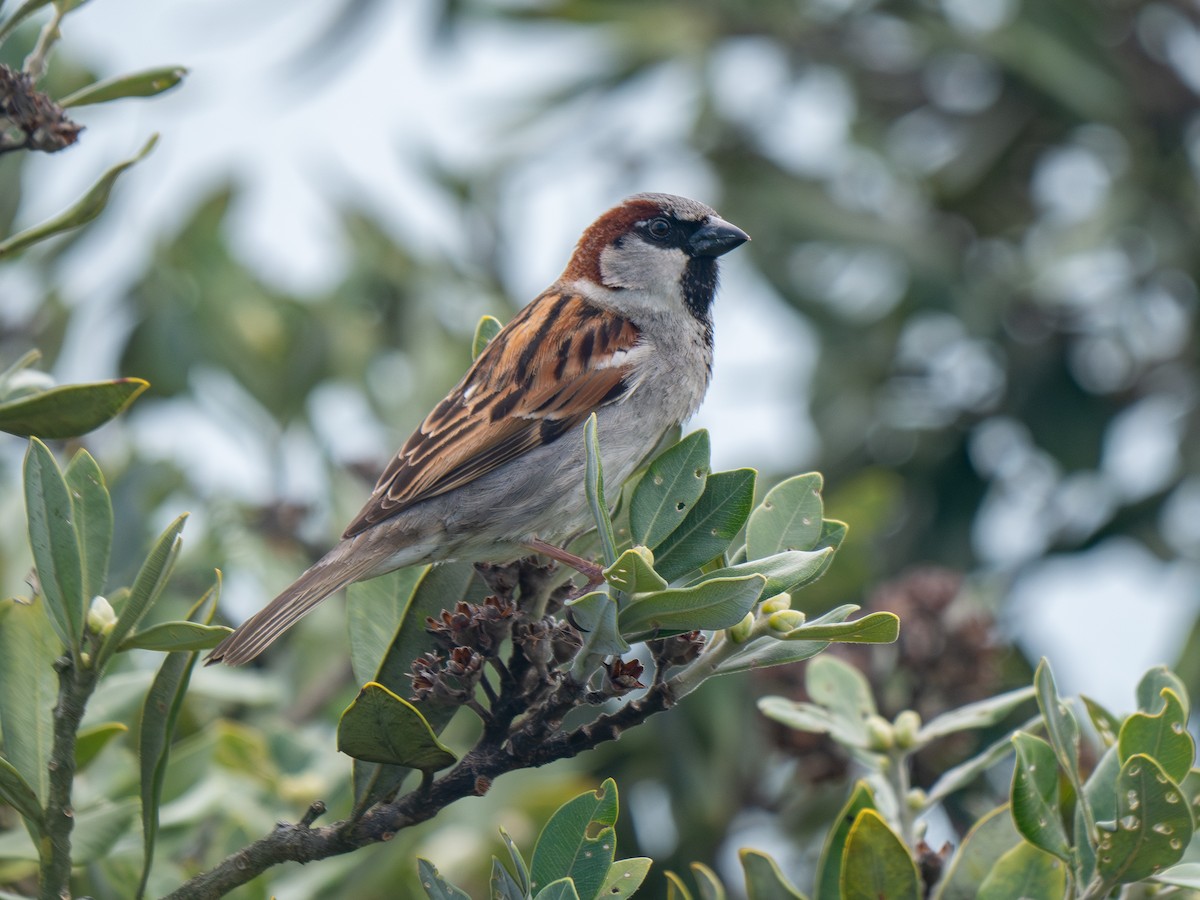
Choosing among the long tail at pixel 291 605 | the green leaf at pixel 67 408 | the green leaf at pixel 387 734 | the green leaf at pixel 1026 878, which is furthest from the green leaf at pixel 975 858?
the green leaf at pixel 67 408

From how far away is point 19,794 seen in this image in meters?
1.41

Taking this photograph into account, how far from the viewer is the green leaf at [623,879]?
1399mm

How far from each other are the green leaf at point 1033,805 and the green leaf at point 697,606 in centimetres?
37

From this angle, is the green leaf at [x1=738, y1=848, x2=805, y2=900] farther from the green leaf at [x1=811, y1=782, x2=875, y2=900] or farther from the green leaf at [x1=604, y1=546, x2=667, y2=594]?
the green leaf at [x1=604, y1=546, x2=667, y2=594]

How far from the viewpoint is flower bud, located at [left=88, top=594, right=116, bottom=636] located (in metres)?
1.37

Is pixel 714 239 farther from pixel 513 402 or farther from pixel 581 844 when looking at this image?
pixel 581 844

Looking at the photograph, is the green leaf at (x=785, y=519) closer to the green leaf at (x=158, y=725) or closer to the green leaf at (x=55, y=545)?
the green leaf at (x=158, y=725)

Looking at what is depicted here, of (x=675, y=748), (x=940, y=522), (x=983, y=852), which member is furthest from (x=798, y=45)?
(x=983, y=852)

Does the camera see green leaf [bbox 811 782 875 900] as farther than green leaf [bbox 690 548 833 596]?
Yes

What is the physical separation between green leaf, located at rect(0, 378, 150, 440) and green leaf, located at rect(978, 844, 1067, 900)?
3.57ft

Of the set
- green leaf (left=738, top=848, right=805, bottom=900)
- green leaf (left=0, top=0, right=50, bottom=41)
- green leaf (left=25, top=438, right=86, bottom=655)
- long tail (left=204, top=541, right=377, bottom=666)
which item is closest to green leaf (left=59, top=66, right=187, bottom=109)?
green leaf (left=0, top=0, right=50, bottom=41)

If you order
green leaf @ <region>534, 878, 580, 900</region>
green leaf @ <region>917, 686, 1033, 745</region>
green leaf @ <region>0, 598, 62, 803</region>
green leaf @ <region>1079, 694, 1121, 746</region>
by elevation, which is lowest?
green leaf @ <region>917, 686, 1033, 745</region>

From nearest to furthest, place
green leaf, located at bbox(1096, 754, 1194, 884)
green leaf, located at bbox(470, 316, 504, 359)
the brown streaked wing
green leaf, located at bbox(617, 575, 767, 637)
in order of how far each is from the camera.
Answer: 1. green leaf, located at bbox(617, 575, 767, 637)
2. green leaf, located at bbox(1096, 754, 1194, 884)
3. green leaf, located at bbox(470, 316, 504, 359)
4. the brown streaked wing

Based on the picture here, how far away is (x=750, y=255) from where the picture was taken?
4258mm
